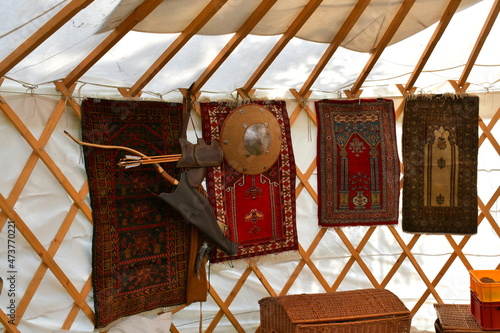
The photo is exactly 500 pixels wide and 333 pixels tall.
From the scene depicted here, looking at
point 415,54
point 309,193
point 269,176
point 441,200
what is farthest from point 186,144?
point 441,200

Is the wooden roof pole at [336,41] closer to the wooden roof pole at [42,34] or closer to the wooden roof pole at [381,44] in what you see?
the wooden roof pole at [381,44]

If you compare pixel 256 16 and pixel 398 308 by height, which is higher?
pixel 256 16

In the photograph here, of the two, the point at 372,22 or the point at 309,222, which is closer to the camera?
the point at 372,22

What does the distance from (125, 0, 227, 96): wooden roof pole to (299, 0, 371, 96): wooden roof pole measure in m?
0.68

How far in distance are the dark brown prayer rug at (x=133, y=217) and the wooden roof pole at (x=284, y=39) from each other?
0.41 m

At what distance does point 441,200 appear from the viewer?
363 cm

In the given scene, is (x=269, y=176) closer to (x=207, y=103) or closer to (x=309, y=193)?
(x=309, y=193)

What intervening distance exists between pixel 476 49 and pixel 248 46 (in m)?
1.18

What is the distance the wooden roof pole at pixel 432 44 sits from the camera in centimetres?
290

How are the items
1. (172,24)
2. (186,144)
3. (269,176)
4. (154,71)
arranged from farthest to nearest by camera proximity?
(269,176)
(186,144)
(154,71)
(172,24)

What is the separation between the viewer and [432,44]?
3143 mm

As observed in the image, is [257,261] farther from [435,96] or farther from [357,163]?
[435,96]

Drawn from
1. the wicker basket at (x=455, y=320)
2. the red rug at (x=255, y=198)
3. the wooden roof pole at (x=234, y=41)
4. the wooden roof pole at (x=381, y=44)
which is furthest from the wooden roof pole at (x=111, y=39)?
the wicker basket at (x=455, y=320)

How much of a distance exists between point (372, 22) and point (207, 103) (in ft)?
3.05
